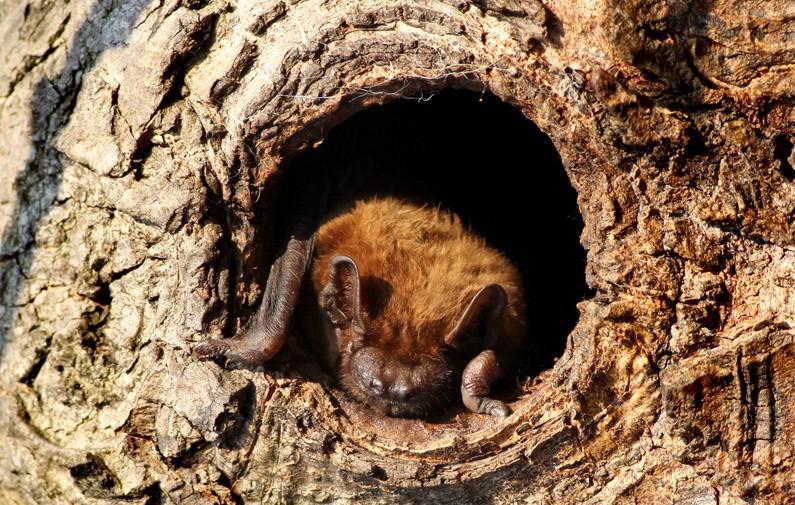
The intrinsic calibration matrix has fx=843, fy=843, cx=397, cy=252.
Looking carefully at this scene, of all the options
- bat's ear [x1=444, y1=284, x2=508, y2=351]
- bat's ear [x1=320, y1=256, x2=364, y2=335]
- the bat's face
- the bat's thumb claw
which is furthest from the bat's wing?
bat's ear [x1=444, y1=284, x2=508, y2=351]

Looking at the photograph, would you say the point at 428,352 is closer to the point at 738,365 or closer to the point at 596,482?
the point at 596,482

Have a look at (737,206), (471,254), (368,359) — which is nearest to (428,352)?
(368,359)

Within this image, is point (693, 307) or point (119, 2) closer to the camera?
point (693, 307)

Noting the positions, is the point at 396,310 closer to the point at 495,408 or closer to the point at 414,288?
the point at 414,288

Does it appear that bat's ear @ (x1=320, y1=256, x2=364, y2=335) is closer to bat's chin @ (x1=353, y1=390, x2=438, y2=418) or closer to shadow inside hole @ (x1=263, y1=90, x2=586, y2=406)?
bat's chin @ (x1=353, y1=390, x2=438, y2=418)

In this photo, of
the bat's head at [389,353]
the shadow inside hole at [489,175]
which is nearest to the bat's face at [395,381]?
the bat's head at [389,353]

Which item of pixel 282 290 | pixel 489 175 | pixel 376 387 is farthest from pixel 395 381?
pixel 489 175
